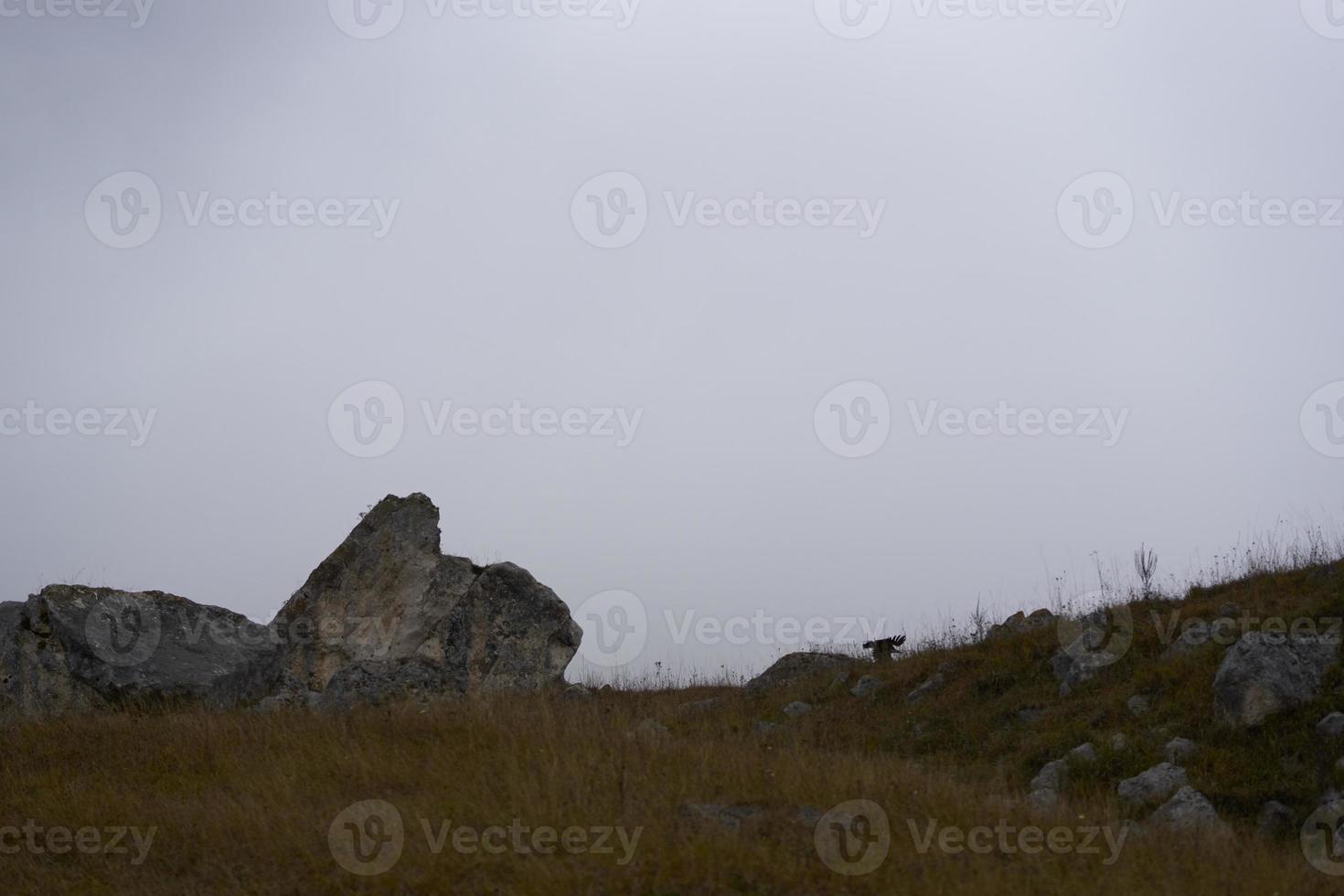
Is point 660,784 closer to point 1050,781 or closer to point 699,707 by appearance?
point 1050,781

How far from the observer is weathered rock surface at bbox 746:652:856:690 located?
20.3m

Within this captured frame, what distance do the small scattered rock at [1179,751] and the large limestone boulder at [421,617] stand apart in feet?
32.1

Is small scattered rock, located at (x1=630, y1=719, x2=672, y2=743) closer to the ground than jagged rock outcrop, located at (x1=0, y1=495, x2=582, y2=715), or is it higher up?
closer to the ground

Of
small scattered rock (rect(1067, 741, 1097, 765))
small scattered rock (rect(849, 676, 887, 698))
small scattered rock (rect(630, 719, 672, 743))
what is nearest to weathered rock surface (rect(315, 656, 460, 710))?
small scattered rock (rect(630, 719, 672, 743))

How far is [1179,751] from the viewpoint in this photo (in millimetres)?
11961

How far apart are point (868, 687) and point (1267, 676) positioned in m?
6.70

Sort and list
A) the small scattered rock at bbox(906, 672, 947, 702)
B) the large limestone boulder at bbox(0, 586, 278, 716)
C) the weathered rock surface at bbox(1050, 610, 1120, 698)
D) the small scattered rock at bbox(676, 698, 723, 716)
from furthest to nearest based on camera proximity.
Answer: the small scattered rock at bbox(676, 698, 723, 716), the large limestone boulder at bbox(0, 586, 278, 716), the small scattered rock at bbox(906, 672, 947, 702), the weathered rock surface at bbox(1050, 610, 1120, 698)

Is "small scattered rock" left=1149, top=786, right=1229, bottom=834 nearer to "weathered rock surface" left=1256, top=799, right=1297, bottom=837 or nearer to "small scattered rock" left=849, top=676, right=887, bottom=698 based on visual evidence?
"weathered rock surface" left=1256, top=799, right=1297, bottom=837

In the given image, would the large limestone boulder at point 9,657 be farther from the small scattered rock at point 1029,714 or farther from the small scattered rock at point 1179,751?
the small scattered rock at point 1179,751

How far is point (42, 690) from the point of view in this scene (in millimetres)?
16688

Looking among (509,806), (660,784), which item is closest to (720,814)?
(660,784)

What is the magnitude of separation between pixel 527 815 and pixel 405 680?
24.2 feet

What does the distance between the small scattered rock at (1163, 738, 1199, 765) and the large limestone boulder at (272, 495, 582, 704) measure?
9770 mm

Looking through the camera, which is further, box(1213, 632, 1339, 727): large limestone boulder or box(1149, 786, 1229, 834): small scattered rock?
box(1213, 632, 1339, 727): large limestone boulder
